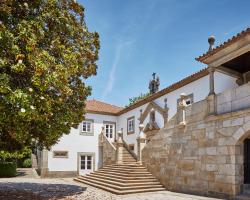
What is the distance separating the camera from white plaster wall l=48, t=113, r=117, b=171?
69.7ft

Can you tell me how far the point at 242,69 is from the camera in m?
11.4

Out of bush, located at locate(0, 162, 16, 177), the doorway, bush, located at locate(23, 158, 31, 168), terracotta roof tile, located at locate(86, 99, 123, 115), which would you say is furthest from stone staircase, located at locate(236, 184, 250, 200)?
bush, located at locate(23, 158, 31, 168)

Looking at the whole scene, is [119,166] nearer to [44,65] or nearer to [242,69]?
[242,69]

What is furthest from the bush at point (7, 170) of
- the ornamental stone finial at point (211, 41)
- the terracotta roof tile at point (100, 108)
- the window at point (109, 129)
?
the ornamental stone finial at point (211, 41)

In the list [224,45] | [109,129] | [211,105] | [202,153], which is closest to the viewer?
[224,45]

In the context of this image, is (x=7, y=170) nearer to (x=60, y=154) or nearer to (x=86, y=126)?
(x=60, y=154)

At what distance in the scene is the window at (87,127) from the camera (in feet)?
74.4

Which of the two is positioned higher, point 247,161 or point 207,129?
point 207,129

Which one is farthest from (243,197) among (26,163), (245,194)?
(26,163)

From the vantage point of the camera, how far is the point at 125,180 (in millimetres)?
12531

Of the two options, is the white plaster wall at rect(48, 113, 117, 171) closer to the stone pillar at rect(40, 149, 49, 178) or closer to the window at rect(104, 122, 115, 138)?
the stone pillar at rect(40, 149, 49, 178)

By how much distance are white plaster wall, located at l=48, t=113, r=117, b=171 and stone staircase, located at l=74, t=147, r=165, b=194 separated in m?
5.85

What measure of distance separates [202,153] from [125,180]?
13.4 ft

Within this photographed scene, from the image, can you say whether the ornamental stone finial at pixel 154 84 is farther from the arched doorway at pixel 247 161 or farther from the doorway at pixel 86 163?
the arched doorway at pixel 247 161
